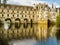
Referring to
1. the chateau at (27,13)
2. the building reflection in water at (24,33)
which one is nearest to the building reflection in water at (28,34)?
the building reflection in water at (24,33)

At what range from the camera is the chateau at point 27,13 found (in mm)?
48162

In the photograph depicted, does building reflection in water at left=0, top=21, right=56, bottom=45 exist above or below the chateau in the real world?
below

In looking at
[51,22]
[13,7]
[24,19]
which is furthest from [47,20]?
[13,7]

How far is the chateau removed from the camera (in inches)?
1896

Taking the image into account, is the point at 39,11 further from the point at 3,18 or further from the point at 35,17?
the point at 3,18

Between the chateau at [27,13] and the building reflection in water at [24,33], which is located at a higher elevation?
the chateau at [27,13]

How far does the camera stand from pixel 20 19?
164ft

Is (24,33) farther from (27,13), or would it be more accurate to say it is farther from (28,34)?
(27,13)

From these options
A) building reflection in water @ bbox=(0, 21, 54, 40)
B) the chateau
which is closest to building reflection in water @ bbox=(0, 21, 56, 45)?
building reflection in water @ bbox=(0, 21, 54, 40)

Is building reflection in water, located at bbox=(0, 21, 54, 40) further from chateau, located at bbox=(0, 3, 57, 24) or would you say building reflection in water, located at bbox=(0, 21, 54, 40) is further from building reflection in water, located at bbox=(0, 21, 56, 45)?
chateau, located at bbox=(0, 3, 57, 24)

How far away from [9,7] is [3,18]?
2.71m

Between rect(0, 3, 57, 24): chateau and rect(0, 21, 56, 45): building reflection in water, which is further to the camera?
rect(0, 3, 57, 24): chateau

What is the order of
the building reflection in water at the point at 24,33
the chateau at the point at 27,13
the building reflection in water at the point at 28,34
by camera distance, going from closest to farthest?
the building reflection in water at the point at 28,34 → the building reflection in water at the point at 24,33 → the chateau at the point at 27,13

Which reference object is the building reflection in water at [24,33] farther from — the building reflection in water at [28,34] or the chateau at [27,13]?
the chateau at [27,13]
